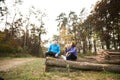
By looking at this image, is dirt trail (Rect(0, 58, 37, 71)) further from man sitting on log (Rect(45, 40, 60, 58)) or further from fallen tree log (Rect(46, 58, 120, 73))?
fallen tree log (Rect(46, 58, 120, 73))

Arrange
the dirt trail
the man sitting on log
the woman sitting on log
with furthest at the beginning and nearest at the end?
1. the dirt trail
2. the woman sitting on log
3. the man sitting on log

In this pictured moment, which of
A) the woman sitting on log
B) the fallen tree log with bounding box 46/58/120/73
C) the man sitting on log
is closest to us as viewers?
the fallen tree log with bounding box 46/58/120/73

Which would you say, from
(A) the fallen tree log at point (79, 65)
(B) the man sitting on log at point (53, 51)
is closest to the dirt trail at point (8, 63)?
(B) the man sitting on log at point (53, 51)

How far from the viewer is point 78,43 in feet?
180

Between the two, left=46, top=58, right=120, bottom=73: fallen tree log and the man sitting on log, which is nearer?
left=46, top=58, right=120, bottom=73: fallen tree log

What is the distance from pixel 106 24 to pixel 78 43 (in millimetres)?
25030

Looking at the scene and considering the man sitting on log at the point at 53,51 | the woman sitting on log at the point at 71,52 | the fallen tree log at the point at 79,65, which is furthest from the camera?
the woman sitting on log at the point at 71,52

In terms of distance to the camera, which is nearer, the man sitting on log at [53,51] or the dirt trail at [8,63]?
the man sitting on log at [53,51]

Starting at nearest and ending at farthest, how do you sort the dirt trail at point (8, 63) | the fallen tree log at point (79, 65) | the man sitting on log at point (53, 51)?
the fallen tree log at point (79, 65), the man sitting on log at point (53, 51), the dirt trail at point (8, 63)

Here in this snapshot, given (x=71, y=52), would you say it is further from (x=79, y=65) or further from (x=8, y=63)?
(x=8, y=63)

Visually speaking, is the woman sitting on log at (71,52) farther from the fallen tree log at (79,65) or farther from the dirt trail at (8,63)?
the dirt trail at (8,63)

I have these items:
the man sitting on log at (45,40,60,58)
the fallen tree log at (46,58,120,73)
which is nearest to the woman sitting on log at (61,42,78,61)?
the man sitting on log at (45,40,60,58)

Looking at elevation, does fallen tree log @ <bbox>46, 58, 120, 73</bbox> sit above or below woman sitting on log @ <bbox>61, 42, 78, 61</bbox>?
below

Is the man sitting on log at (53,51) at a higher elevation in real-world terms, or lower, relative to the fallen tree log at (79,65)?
higher
